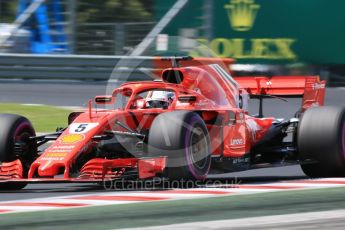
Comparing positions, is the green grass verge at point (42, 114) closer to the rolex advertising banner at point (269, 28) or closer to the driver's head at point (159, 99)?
the rolex advertising banner at point (269, 28)

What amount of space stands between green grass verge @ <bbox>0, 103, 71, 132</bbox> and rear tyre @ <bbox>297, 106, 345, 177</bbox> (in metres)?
6.29

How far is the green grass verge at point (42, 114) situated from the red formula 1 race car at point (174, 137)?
5.57 meters

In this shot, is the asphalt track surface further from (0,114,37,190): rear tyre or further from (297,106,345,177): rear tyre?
(0,114,37,190): rear tyre

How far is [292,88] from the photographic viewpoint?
1123cm

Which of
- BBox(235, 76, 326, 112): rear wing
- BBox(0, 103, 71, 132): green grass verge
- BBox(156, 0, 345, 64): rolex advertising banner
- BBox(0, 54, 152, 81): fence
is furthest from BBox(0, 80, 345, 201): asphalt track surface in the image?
BBox(156, 0, 345, 64): rolex advertising banner

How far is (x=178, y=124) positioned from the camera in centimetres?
900

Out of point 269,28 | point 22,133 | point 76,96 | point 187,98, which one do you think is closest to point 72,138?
point 22,133

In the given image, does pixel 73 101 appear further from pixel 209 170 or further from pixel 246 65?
pixel 209 170

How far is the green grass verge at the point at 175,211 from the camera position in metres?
6.75

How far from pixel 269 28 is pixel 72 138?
12211mm

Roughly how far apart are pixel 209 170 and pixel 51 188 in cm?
165

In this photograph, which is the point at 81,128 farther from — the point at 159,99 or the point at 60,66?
the point at 60,66

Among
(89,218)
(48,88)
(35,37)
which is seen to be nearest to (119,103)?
(89,218)

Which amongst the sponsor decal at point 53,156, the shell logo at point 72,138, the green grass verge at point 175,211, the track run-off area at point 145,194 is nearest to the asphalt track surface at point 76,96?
the track run-off area at point 145,194
